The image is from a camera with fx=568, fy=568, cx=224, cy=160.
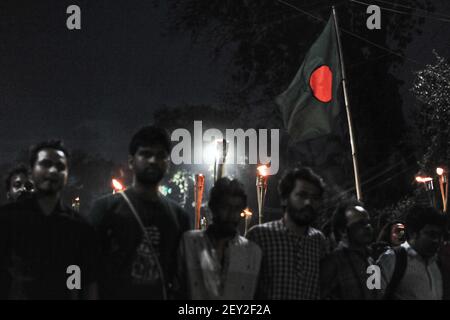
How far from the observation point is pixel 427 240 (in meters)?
5.61

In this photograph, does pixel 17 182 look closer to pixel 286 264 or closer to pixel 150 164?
pixel 150 164

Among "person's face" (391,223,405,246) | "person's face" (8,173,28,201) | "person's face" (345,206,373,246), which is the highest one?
"person's face" (8,173,28,201)

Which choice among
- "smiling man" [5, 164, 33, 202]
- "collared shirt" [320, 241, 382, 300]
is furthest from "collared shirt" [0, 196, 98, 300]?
"smiling man" [5, 164, 33, 202]

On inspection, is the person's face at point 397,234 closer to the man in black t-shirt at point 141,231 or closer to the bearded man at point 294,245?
the bearded man at point 294,245

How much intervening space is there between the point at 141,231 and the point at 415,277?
273 centimetres

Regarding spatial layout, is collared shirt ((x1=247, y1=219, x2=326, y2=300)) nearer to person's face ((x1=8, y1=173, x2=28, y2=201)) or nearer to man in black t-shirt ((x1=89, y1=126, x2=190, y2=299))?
man in black t-shirt ((x1=89, y1=126, x2=190, y2=299))

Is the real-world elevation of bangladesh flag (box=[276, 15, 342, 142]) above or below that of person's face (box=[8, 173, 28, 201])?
above

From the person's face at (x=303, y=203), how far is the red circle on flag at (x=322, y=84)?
6.22m

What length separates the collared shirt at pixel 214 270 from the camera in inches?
173

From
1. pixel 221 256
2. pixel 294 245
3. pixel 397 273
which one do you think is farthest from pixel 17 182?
pixel 397 273

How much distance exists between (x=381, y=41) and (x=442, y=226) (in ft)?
67.2

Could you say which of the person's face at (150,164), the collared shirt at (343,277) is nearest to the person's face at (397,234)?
the collared shirt at (343,277)

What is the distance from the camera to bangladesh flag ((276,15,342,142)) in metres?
10.8

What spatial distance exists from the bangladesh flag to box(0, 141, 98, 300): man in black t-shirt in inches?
277
